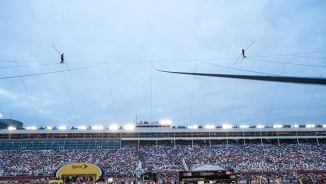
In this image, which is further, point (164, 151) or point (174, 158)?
point (164, 151)

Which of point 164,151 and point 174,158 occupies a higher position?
point 164,151

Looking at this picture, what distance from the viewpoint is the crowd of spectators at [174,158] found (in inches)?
1831

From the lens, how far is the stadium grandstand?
46281 mm

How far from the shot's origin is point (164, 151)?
58.4 m

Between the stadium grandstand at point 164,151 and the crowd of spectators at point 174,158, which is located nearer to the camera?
the stadium grandstand at point 164,151

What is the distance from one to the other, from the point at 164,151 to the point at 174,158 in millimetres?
5439

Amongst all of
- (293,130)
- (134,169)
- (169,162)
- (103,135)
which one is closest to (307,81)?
(134,169)

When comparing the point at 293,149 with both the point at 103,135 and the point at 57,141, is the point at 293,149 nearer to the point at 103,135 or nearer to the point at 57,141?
the point at 103,135

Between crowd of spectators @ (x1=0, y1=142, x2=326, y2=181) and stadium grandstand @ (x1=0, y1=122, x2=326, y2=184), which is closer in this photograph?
stadium grandstand @ (x1=0, y1=122, x2=326, y2=184)

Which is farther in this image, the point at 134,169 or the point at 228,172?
the point at 134,169

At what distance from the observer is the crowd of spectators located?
46.5 meters

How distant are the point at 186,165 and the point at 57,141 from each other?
3115cm

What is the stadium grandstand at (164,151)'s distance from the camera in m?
46.3

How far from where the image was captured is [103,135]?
61.4 m
